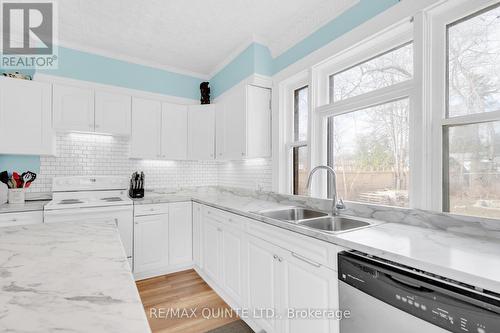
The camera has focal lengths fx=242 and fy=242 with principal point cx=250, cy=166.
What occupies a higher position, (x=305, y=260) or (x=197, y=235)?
(x=305, y=260)

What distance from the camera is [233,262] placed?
227 cm

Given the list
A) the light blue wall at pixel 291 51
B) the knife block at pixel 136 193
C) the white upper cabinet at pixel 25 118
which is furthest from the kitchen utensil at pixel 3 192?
the light blue wall at pixel 291 51

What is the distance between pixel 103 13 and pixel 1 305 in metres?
2.76

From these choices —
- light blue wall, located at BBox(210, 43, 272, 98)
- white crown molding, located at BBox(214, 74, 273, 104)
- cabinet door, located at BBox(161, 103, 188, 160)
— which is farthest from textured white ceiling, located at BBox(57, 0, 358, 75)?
cabinet door, located at BBox(161, 103, 188, 160)

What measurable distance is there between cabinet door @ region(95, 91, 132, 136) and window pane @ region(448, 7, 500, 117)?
3297 mm

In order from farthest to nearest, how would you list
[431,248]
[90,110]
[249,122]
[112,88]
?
[112,88] < [90,110] < [249,122] < [431,248]

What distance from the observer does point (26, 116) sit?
103 inches

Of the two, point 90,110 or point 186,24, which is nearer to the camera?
point 186,24

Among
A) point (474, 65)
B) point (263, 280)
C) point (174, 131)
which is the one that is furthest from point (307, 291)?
point (174, 131)

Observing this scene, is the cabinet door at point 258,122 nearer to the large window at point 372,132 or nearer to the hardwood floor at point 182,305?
the large window at point 372,132

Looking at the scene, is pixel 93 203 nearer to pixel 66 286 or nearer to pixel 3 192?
pixel 3 192

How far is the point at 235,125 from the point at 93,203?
183cm

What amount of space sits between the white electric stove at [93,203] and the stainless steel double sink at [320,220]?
1710 millimetres

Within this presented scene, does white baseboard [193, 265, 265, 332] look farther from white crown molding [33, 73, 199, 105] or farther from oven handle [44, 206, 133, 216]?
white crown molding [33, 73, 199, 105]
